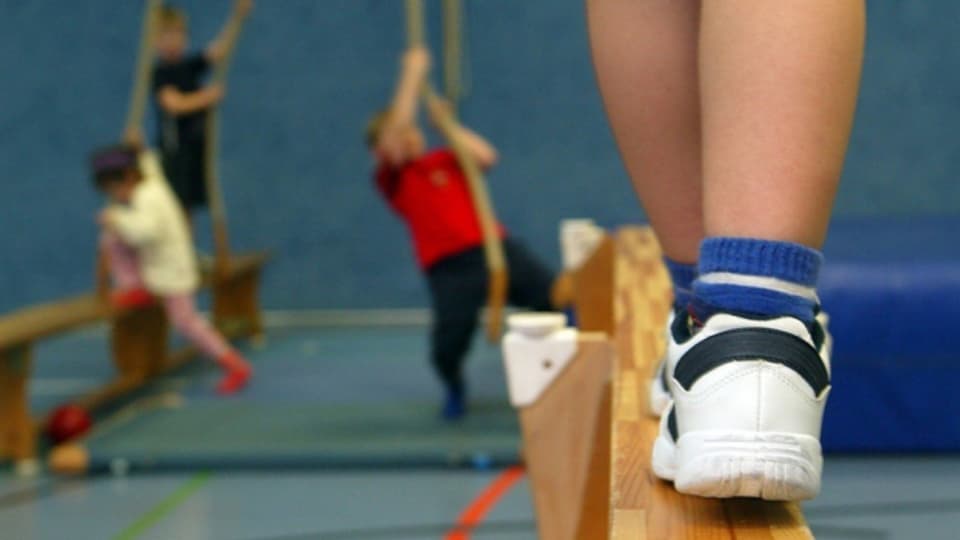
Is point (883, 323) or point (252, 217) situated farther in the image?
point (252, 217)

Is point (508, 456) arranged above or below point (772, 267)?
below

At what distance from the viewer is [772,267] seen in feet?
2.24

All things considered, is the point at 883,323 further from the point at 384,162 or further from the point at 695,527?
the point at 695,527

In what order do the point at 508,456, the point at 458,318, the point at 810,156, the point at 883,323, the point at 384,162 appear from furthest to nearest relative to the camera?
1. the point at 384,162
2. the point at 458,318
3. the point at 508,456
4. the point at 883,323
5. the point at 810,156

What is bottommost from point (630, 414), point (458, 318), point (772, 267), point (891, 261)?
point (458, 318)

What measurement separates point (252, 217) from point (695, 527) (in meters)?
4.79

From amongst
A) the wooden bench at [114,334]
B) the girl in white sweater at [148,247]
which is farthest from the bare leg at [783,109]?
the girl in white sweater at [148,247]

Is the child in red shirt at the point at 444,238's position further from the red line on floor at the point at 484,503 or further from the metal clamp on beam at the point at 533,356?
the metal clamp on beam at the point at 533,356

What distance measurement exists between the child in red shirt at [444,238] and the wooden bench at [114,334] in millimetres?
849

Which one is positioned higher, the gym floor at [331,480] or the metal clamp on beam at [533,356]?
the metal clamp on beam at [533,356]

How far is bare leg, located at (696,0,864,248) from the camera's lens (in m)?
0.68

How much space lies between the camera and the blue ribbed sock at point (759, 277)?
2.24ft

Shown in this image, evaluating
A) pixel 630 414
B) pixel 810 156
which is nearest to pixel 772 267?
pixel 810 156

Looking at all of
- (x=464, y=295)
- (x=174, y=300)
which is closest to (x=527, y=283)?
(x=464, y=295)
